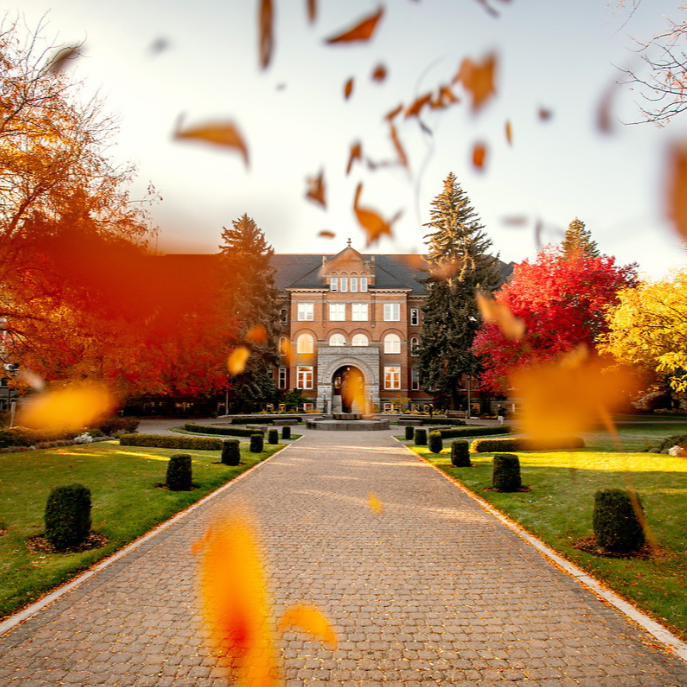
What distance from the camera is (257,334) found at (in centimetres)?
4181

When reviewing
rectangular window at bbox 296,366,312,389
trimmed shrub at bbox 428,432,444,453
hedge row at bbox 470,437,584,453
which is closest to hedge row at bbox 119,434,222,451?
trimmed shrub at bbox 428,432,444,453

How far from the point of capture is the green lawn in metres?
5.96

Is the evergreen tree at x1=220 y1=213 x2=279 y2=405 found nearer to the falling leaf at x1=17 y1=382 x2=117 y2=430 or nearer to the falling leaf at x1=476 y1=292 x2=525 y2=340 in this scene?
the falling leaf at x1=17 y1=382 x2=117 y2=430

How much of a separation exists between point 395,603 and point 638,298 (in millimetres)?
14738

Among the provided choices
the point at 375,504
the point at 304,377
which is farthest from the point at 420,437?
the point at 304,377

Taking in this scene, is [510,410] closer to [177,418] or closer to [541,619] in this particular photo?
[177,418]

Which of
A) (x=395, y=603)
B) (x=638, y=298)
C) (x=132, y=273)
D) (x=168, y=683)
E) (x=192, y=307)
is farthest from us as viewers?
(x=192, y=307)

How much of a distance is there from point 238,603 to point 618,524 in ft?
18.5

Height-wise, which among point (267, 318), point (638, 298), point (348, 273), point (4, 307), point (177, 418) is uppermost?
point (348, 273)

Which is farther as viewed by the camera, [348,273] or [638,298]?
[348,273]

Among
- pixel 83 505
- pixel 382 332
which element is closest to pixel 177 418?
pixel 382 332

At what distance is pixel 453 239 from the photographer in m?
40.5

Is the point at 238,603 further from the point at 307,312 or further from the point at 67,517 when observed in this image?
the point at 307,312

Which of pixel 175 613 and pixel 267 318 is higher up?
pixel 267 318
